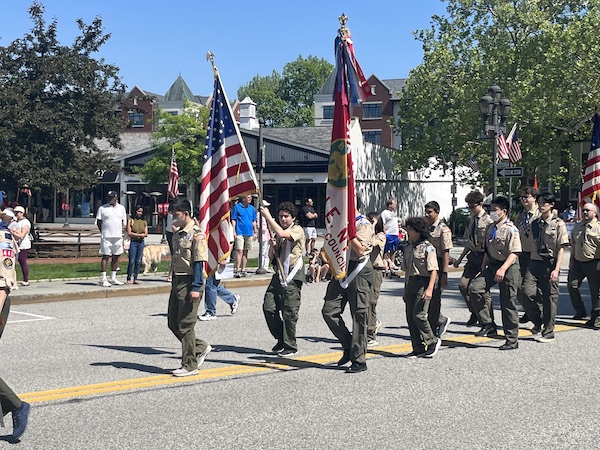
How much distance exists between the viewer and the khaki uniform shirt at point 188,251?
8.21 meters

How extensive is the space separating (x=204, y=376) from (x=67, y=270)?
12974mm

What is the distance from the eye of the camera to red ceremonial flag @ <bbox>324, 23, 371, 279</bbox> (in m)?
8.59

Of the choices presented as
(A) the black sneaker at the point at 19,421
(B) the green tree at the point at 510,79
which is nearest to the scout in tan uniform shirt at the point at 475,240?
(A) the black sneaker at the point at 19,421

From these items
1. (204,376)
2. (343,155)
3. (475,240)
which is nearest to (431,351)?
(475,240)

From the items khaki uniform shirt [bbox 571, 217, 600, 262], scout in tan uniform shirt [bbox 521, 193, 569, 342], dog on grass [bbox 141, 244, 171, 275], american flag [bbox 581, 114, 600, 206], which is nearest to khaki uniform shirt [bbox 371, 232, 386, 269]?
scout in tan uniform shirt [bbox 521, 193, 569, 342]

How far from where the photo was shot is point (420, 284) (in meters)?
9.16

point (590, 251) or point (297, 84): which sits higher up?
point (297, 84)

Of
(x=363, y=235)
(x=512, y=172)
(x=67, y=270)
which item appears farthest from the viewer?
(x=512, y=172)

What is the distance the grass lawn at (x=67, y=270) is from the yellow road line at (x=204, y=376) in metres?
10.2

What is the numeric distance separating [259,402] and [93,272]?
44.4 feet

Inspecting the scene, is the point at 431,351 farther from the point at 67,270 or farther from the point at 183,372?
the point at 67,270

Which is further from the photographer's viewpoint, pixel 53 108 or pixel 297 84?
pixel 297 84

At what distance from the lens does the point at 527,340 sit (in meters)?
10.6

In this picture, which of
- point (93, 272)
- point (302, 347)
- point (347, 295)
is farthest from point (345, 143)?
point (93, 272)
